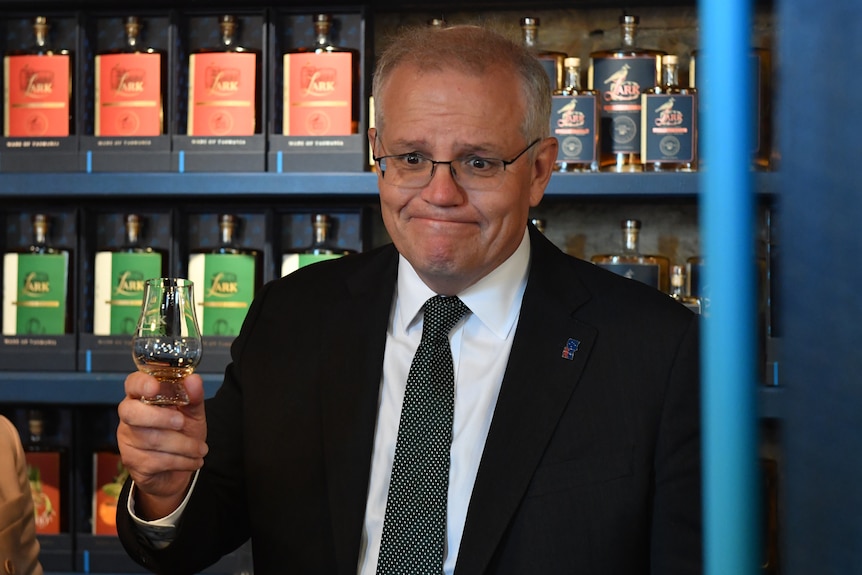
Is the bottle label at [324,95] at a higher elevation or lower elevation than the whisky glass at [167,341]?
higher

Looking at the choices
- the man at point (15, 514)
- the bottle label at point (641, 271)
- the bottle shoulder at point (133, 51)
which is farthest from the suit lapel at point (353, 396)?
the bottle shoulder at point (133, 51)

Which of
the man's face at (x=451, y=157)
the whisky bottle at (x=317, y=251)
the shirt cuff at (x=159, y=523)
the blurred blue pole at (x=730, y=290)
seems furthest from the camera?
the whisky bottle at (x=317, y=251)

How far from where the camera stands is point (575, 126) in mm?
2006

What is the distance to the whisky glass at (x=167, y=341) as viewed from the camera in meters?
1.07

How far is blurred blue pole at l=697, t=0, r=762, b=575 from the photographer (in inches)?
9.8

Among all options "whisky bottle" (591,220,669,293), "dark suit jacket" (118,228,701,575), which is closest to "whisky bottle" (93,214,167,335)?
"dark suit jacket" (118,228,701,575)

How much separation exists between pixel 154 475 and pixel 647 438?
2.07 ft

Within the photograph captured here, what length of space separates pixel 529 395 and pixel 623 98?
90cm

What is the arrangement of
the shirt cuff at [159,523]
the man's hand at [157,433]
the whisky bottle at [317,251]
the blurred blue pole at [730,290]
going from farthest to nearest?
1. the whisky bottle at [317,251]
2. the shirt cuff at [159,523]
3. the man's hand at [157,433]
4. the blurred blue pole at [730,290]

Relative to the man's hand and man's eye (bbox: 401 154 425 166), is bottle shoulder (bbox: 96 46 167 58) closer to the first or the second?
man's eye (bbox: 401 154 425 166)

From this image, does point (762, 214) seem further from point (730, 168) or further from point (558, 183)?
point (730, 168)

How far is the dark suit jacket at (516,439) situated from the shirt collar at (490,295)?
1.1 inches

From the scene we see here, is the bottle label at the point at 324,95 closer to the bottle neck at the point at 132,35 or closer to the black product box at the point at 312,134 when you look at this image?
the black product box at the point at 312,134

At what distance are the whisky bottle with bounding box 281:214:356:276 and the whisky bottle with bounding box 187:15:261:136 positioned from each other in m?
0.23
